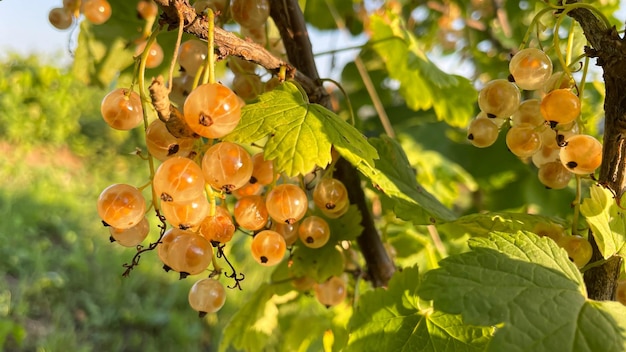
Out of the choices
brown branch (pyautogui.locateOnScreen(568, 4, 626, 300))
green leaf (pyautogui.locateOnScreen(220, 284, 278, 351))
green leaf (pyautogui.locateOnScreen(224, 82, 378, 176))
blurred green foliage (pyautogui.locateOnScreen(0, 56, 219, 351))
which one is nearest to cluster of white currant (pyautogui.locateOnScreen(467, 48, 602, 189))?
brown branch (pyautogui.locateOnScreen(568, 4, 626, 300))

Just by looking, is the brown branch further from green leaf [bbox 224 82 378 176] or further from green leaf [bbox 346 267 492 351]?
green leaf [bbox 224 82 378 176]

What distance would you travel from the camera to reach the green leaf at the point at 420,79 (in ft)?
3.28

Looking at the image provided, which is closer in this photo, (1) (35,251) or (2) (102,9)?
(2) (102,9)

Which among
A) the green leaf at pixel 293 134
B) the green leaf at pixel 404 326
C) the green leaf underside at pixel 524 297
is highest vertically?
the green leaf at pixel 293 134

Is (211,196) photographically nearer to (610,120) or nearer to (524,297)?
(524,297)

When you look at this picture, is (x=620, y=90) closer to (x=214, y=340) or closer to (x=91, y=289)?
A: (x=214, y=340)

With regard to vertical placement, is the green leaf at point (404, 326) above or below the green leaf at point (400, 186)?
below

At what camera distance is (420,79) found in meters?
1.15

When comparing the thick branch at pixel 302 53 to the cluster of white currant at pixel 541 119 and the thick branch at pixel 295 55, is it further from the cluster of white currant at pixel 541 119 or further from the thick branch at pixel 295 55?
the cluster of white currant at pixel 541 119

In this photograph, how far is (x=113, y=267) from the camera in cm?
304

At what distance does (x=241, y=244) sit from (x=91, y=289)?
1.97m

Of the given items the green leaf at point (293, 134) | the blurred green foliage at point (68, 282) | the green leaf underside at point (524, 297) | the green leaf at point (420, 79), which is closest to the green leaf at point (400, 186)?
the green leaf at point (293, 134)

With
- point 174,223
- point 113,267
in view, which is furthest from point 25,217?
point 174,223

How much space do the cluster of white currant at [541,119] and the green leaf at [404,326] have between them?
20cm
